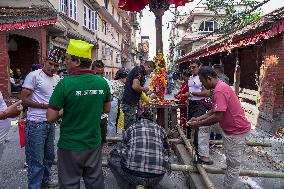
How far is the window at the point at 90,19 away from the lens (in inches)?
865

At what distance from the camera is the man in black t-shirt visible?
20.3 ft

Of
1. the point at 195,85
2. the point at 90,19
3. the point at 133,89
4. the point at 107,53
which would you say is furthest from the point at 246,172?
the point at 107,53

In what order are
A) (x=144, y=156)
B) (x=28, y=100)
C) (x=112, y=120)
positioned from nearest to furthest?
(x=144, y=156), (x=28, y=100), (x=112, y=120)

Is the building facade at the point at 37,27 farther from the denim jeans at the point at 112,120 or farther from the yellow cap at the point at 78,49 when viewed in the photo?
the denim jeans at the point at 112,120

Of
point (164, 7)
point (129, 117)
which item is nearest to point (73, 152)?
point (129, 117)

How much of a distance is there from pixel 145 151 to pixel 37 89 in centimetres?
169

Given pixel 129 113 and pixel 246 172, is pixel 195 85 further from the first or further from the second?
pixel 246 172

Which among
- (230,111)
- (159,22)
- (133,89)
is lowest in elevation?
(230,111)

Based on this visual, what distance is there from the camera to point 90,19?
23203 millimetres

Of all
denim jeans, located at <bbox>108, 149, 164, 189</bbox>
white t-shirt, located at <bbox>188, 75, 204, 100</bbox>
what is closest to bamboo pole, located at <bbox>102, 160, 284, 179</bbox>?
denim jeans, located at <bbox>108, 149, 164, 189</bbox>

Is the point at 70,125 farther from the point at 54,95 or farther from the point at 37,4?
the point at 37,4

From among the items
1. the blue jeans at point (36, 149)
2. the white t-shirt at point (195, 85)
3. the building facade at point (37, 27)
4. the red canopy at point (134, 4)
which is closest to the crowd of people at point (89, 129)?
the blue jeans at point (36, 149)

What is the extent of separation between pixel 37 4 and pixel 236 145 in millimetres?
12228

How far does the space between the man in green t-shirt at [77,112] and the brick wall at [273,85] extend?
663 cm
